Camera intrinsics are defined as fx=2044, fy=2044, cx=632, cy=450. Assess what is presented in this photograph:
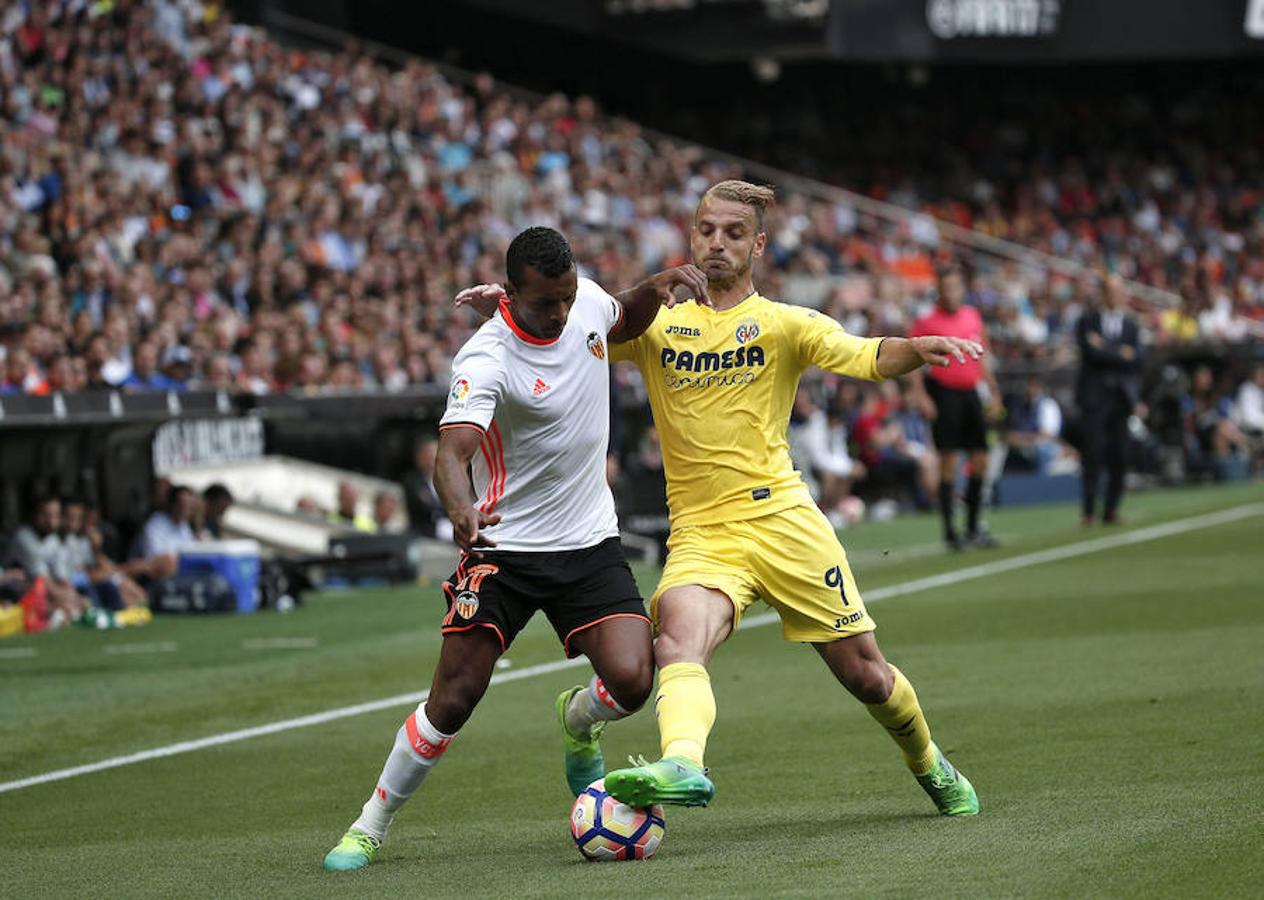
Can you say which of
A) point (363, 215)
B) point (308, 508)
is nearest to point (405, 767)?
point (308, 508)

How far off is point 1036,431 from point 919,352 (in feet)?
→ 67.8

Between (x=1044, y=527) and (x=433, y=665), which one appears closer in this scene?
(x=433, y=665)

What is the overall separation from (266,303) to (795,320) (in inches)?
593

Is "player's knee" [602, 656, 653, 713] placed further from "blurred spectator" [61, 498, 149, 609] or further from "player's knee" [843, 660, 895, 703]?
"blurred spectator" [61, 498, 149, 609]

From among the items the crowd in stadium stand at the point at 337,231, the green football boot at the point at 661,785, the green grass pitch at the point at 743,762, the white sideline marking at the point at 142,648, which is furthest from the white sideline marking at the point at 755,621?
the crowd in stadium stand at the point at 337,231

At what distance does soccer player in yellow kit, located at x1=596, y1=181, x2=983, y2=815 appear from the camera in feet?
21.1

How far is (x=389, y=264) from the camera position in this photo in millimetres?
23594

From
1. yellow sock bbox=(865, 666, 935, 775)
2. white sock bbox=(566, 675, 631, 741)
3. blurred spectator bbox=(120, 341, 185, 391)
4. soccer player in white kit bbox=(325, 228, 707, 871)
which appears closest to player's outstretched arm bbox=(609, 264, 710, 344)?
soccer player in white kit bbox=(325, 228, 707, 871)

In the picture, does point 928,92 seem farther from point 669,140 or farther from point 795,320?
point 795,320

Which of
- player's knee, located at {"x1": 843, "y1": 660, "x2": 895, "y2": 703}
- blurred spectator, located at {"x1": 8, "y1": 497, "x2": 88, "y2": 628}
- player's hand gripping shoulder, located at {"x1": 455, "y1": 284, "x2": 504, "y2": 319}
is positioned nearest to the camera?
player's knee, located at {"x1": 843, "y1": 660, "x2": 895, "y2": 703}

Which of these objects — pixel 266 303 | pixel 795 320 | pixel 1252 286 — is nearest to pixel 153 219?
pixel 266 303

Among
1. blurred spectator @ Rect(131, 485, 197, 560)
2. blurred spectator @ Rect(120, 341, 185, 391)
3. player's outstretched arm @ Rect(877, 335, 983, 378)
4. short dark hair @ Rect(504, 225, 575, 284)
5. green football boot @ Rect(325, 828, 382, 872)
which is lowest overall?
blurred spectator @ Rect(131, 485, 197, 560)

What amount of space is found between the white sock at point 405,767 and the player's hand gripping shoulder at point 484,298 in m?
1.34

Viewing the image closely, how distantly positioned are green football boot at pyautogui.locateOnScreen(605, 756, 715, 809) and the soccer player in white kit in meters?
0.63
